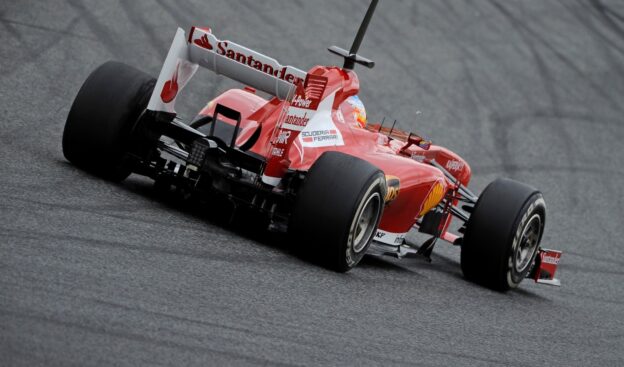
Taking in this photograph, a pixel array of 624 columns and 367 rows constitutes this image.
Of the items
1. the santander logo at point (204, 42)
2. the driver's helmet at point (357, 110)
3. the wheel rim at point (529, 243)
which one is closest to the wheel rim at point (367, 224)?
the driver's helmet at point (357, 110)

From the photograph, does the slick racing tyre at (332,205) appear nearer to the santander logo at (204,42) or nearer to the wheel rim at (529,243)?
the santander logo at (204,42)

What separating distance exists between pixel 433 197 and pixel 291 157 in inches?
57.4

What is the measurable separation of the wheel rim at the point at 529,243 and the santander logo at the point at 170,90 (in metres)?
3.01

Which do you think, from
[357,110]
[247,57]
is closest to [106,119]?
[247,57]

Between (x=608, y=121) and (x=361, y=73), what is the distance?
3699mm

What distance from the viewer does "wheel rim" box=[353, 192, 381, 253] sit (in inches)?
304

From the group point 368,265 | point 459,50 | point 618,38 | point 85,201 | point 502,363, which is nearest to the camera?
point 502,363

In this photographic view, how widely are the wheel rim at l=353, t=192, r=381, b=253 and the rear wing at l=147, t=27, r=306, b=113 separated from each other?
0.97m

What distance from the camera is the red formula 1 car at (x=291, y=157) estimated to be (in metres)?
7.38

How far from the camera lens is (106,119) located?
807 cm

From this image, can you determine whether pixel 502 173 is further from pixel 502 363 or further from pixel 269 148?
pixel 502 363

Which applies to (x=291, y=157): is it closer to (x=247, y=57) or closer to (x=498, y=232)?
(x=247, y=57)

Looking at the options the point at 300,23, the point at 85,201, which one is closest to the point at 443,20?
the point at 300,23

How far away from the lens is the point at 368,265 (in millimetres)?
8508
